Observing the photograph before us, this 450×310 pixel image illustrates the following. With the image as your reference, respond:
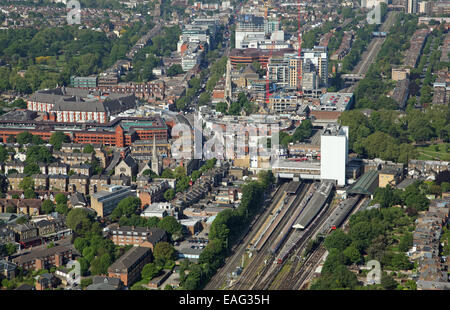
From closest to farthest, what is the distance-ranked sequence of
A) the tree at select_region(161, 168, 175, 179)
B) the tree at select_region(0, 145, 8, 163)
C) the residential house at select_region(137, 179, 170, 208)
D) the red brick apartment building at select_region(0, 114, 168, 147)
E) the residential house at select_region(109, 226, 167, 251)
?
the residential house at select_region(109, 226, 167, 251)
the residential house at select_region(137, 179, 170, 208)
the tree at select_region(161, 168, 175, 179)
the tree at select_region(0, 145, 8, 163)
the red brick apartment building at select_region(0, 114, 168, 147)

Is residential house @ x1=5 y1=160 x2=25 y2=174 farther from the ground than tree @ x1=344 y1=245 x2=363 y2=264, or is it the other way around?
residential house @ x1=5 y1=160 x2=25 y2=174

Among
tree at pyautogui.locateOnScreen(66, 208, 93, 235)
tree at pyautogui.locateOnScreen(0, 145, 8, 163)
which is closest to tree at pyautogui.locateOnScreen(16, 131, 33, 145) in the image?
tree at pyautogui.locateOnScreen(0, 145, 8, 163)

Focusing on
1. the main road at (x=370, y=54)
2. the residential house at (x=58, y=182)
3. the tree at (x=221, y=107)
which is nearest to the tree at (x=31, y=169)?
the residential house at (x=58, y=182)

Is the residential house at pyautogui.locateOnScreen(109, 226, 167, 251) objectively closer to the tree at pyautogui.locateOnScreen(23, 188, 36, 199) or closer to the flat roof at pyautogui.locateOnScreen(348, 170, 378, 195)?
the tree at pyautogui.locateOnScreen(23, 188, 36, 199)

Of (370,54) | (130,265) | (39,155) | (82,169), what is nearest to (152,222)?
(130,265)

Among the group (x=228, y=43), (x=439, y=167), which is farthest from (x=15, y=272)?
(x=228, y=43)

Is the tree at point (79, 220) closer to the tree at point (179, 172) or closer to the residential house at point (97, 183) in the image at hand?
the residential house at point (97, 183)

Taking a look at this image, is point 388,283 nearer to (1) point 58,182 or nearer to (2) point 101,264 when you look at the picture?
(2) point 101,264
